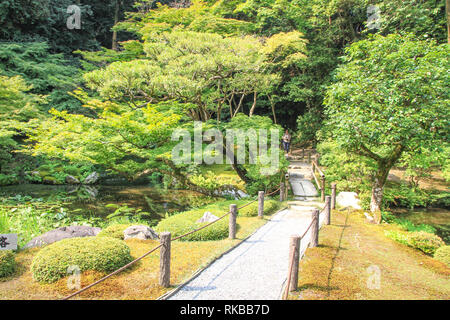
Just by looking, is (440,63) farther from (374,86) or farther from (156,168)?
(156,168)

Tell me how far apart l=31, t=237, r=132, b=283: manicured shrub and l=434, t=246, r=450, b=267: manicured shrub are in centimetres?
727

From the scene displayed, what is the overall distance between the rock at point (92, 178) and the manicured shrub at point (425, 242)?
1905 cm

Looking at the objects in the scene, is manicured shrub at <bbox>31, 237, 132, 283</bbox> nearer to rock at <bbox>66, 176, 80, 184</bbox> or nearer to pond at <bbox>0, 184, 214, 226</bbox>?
pond at <bbox>0, 184, 214, 226</bbox>

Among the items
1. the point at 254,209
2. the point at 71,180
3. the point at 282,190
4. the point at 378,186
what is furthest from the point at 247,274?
the point at 71,180

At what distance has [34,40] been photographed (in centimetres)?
2222

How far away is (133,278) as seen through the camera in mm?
5199

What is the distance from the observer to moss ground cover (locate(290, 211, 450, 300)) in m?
4.82

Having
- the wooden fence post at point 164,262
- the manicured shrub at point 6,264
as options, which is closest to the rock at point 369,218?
the wooden fence post at point 164,262

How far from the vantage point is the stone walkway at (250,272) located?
4.63 metres

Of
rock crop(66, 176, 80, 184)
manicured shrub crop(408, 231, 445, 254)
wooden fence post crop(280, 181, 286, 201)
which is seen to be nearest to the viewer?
manicured shrub crop(408, 231, 445, 254)

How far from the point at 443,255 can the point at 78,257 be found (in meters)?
8.16

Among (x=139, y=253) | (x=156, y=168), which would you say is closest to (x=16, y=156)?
(x=156, y=168)

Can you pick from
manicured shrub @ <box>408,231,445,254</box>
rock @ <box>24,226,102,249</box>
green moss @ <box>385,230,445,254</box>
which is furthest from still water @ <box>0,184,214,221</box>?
manicured shrub @ <box>408,231,445,254</box>

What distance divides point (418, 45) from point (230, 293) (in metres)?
9.38
